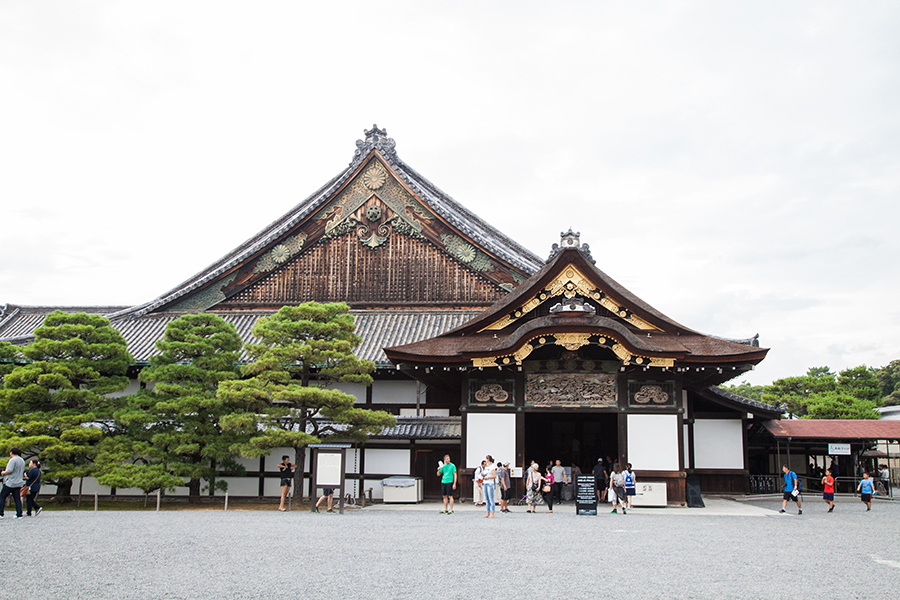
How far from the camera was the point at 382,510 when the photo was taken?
1741cm

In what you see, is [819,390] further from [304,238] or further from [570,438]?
[304,238]

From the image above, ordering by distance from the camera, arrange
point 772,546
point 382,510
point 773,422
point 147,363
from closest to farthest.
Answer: point 772,546 → point 382,510 → point 147,363 → point 773,422

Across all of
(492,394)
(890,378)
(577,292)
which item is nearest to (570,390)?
(492,394)

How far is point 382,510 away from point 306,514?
2.01 m

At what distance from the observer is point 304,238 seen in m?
26.3

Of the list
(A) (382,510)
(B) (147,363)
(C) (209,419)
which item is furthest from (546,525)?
(B) (147,363)

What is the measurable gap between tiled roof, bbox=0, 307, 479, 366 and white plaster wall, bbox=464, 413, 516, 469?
4.22 m

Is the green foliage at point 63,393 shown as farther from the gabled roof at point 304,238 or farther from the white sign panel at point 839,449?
the white sign panel at point 839,449

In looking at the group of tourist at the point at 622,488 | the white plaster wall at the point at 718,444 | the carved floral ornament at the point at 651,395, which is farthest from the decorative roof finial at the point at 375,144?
the group of tourist at the point at 622,488

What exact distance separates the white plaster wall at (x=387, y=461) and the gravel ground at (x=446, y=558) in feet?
21.0

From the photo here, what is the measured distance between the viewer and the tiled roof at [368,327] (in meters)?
23.3

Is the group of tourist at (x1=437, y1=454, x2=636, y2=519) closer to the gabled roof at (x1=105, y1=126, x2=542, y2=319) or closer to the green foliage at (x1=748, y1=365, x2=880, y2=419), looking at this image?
the gabled roof at (x1=105, y1=126, x2=542, y2=319)

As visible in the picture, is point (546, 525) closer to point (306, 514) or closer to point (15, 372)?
point (306, 514)

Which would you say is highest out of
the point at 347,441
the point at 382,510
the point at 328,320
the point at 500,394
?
the point at 328,320
